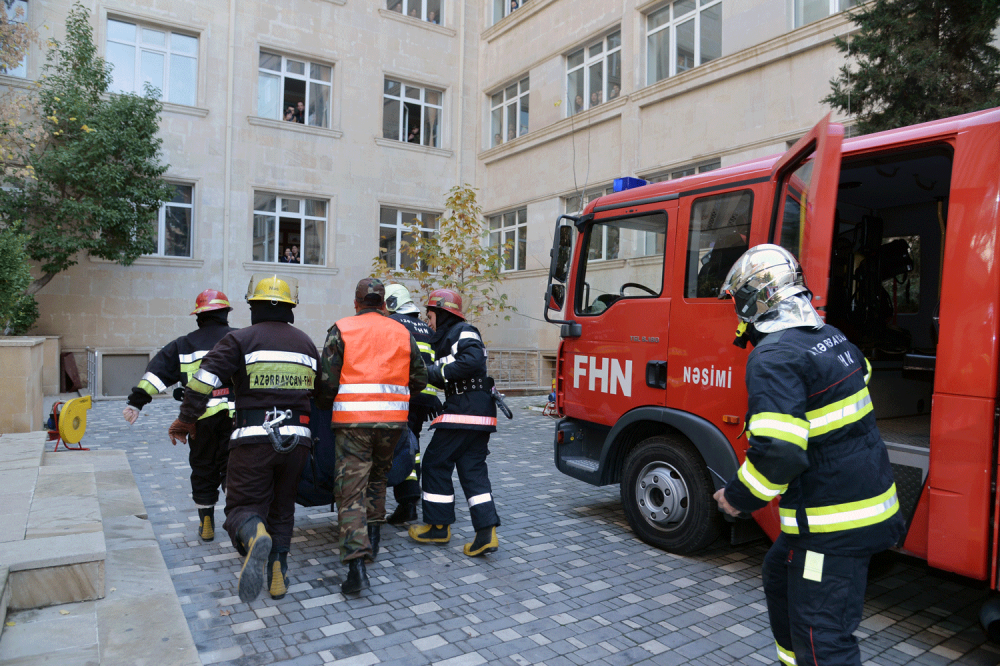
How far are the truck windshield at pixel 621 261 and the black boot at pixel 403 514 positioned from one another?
2.22 m

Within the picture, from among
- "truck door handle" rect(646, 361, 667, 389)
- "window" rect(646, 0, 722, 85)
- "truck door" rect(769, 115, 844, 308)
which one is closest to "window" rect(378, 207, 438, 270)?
"window" rect(646, 0, 722, 85)

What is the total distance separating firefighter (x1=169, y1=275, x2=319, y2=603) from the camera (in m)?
3.95

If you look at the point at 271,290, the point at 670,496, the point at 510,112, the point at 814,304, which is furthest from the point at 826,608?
the point at 510,112

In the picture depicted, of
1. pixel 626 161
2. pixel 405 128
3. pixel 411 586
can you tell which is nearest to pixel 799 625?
pixel 411 586

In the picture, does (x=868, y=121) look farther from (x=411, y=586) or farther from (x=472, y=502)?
(x=411, y=586)

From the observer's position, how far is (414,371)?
4.69 metres

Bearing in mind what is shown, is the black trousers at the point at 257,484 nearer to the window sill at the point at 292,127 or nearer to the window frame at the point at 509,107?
the window sill at the point at 292,127

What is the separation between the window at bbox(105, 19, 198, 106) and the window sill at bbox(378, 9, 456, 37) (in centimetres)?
534

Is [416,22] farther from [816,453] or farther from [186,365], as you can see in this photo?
[816,453]

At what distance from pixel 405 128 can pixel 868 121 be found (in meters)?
14.9

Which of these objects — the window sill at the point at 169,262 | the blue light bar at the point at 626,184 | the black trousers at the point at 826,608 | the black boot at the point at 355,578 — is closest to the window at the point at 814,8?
the blue light bar at the point at 626,184

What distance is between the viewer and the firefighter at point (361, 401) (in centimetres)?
418

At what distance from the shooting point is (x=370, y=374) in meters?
4.31

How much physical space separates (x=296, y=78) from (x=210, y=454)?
53.1ft
